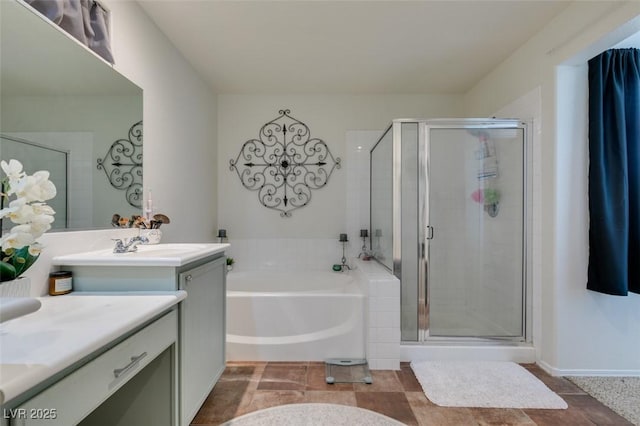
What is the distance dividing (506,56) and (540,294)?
199 cm

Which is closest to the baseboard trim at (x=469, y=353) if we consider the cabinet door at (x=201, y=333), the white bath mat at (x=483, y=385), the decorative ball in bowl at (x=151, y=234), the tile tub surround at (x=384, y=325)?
the white bath mat at (x=483, y=385)

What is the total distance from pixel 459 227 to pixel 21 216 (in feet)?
8.48

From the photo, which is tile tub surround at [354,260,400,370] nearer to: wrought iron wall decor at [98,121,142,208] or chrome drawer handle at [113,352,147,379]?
chrome drawer handle at [113,352,147,379]

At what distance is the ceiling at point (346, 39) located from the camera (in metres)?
1.92

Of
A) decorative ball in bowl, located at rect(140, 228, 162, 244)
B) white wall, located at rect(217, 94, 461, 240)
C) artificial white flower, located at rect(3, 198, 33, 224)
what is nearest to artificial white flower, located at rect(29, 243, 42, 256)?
artificial white flower, located at rect(3, 198, 33, 224)

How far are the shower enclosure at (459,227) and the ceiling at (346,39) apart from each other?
0.63 meters

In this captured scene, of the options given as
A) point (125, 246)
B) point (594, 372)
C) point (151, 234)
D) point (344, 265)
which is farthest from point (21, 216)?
point (594, 372)

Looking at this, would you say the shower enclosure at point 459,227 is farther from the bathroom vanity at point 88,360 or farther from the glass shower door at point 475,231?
the bathroom vanity at point 88,360

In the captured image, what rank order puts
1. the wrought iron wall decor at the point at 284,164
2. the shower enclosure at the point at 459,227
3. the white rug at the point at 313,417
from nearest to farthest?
the white rug at the point at 313,417 → the shower enclosure at the point at 459,227 → the wrought iron wall decor at the point at 284,164

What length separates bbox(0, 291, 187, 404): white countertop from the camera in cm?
59

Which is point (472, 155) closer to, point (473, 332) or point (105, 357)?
point (473, 332)

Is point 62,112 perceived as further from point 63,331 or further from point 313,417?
point 313,417

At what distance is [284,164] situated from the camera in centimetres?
329

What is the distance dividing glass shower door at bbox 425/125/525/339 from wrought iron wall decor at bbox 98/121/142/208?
6.76 ft
